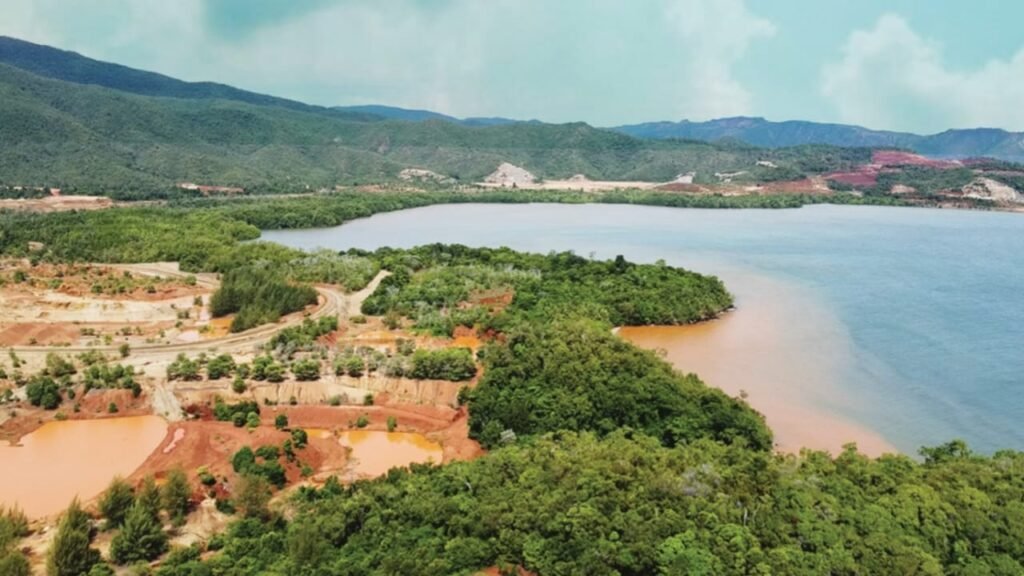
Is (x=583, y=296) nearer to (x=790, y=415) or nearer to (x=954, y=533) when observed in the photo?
(x=790, y=415)

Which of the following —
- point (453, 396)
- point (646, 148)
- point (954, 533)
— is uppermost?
point (646, 148)

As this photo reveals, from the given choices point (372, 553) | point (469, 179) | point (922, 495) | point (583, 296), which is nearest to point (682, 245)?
point (583, 296)

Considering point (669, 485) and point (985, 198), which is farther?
point (985, 198)

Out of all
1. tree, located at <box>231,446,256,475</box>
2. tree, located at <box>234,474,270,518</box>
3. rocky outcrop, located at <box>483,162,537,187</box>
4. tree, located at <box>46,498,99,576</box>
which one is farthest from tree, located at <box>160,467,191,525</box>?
rocky outcrop, located at <box>483,162,537,187</box>

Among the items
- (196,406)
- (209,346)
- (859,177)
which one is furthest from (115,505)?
(859,177)

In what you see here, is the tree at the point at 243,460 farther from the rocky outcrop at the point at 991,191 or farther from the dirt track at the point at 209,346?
the rocky outcrop at the point at 991,191

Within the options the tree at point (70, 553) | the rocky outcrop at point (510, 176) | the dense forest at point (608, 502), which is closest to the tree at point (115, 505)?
the dense forest at point (608, 502)

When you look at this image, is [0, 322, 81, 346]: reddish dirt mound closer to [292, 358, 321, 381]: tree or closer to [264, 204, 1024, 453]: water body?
[292, 358, 321, 381]: tree
